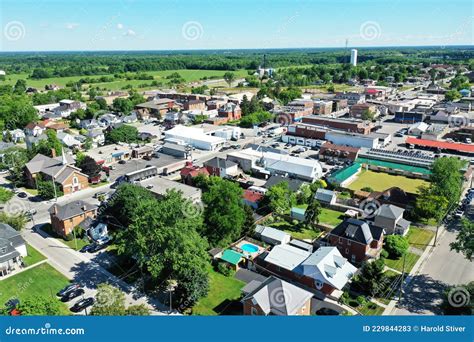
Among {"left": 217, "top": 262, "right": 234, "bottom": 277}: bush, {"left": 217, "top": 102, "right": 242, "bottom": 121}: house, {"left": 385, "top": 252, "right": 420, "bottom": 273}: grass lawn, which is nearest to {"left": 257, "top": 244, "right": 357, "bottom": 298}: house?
{"left": 217, "top": 262, "right": 234, "bottom": 277}: bush

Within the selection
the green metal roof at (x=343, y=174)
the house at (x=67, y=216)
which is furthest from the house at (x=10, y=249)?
the green metal roof at (x=343, y=174)

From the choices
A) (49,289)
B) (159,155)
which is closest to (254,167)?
(159,155)

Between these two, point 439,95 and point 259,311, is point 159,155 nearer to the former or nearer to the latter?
point 259,311

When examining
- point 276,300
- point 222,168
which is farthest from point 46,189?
point 276,300

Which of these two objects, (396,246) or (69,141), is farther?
(69,141)

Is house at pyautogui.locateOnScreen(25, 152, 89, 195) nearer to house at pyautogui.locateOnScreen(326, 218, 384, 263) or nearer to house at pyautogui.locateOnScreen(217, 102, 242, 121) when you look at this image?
house at pyautogui.locateOnScreen(326, 218, 384, 263)

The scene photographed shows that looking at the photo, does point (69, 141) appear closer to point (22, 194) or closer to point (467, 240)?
point (22, 194)

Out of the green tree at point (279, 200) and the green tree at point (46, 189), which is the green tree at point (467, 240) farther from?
the green tree at point (46, 189)
